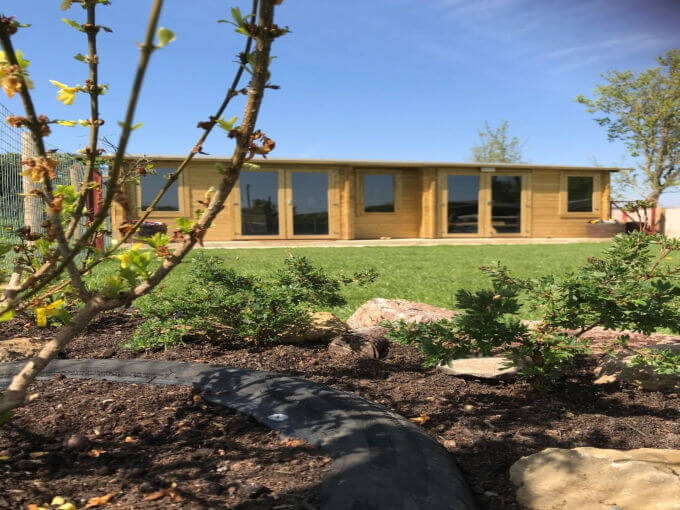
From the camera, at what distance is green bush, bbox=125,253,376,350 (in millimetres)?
3127

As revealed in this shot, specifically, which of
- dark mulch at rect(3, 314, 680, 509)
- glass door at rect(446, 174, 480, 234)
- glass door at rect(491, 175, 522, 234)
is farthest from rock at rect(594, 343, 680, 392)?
glass door at rect(491, 175, 522, 234)

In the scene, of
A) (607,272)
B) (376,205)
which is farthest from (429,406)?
(376,205)

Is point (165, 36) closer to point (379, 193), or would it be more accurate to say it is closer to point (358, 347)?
point (358, 347)

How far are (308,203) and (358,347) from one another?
13.6m

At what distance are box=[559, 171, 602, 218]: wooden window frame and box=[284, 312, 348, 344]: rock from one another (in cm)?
1678

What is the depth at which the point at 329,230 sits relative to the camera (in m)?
16.8

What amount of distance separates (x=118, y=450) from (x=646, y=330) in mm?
2144

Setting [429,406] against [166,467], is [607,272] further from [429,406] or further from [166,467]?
[166,467]

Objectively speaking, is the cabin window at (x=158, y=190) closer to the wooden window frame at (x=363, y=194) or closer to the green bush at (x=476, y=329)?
the wooden window frame at (x=363, y=194)

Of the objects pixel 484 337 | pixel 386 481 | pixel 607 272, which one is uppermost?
pixel 607 272

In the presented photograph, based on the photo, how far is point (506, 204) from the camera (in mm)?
17938

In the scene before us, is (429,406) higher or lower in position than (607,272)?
lower

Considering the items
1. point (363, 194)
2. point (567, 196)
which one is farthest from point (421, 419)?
point (567, 196)

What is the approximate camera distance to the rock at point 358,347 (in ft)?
10.2
